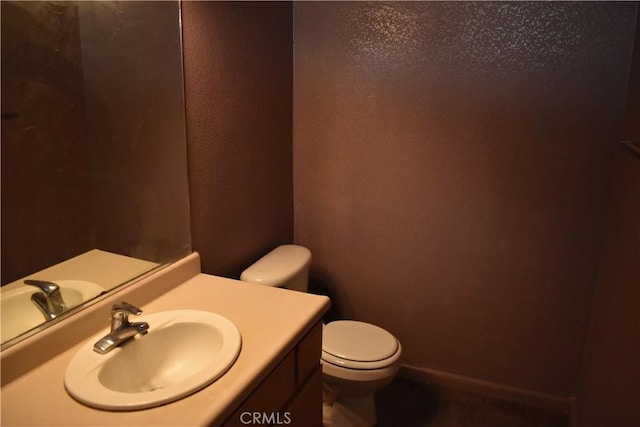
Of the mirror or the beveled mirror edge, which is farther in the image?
the mirror

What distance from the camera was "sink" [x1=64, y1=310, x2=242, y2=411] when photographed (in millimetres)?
1059

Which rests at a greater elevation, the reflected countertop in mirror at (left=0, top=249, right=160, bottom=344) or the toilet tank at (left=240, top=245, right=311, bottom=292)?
the reflected countertop in mirror at (left=0, top=249, right=160, bottom=344)

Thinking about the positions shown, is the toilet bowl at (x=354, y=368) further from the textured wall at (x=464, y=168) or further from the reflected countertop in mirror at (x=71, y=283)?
the reflected countertop in mirror at (x=71, y=283)

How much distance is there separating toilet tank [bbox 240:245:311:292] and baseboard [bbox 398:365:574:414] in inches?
32.3

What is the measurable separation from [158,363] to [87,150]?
0.76 m

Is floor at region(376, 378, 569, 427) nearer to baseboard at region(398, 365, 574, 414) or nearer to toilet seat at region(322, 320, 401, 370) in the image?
baseboard at region(398, 365, 574, 414)

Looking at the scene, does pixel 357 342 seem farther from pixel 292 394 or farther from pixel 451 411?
pixel 292 394

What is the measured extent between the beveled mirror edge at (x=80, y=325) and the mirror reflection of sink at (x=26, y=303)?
44 mm

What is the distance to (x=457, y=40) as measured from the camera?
213 cm

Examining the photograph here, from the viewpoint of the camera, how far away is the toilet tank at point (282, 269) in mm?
2006

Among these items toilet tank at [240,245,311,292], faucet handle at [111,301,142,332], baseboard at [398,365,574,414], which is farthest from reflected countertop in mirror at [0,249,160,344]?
baseboard at [398,365,574,414]

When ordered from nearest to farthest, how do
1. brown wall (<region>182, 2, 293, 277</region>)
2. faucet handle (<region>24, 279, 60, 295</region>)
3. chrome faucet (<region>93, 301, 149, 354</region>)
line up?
chrome faucet (<region>93, 301, 149, 354</region>) < faucet handle (<region>24, 279, 60, 295</region>) < brown wall (<region>182, 2, 293, 277</region>)

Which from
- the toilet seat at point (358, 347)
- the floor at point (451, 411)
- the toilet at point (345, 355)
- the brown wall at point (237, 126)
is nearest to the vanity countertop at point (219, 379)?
the brown wall at point (237, 126)

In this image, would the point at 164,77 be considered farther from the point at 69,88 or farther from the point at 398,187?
the point at 398,187
